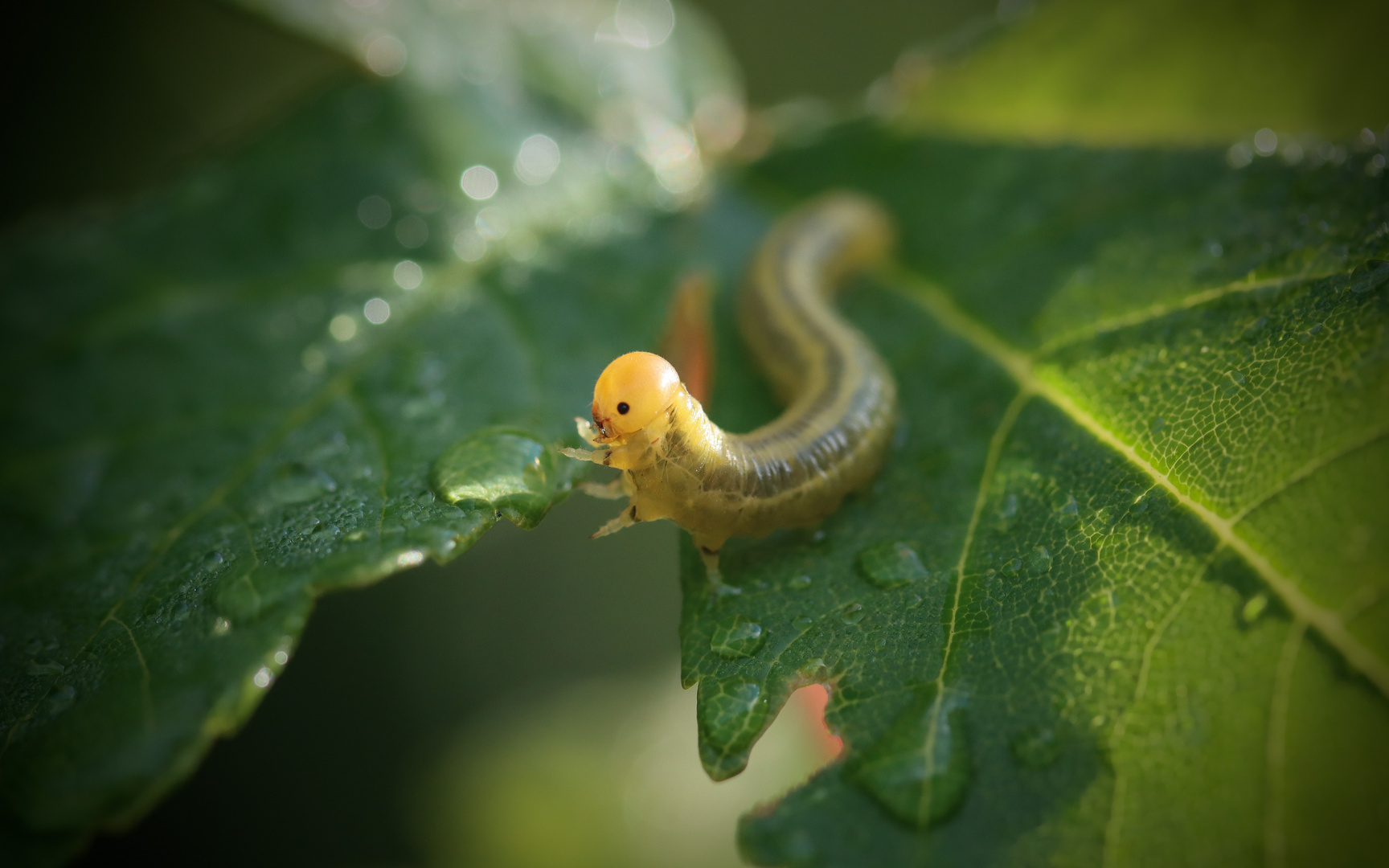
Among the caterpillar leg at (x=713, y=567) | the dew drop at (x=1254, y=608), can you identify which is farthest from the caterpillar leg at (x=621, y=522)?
the dew drop at (x=1254, y=608)

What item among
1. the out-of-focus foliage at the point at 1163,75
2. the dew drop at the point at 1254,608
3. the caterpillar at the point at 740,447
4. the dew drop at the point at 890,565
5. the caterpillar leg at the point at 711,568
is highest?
the out-of-focus foliage at the point at 1163,75

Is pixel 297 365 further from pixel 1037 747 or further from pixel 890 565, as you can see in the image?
pixel 1037 747

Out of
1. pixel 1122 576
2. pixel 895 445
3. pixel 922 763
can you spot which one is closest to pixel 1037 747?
pixel 922 763

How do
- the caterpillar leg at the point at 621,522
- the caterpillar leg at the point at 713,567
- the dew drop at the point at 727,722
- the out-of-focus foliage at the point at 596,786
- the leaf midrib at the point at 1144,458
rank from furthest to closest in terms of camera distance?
the out-of-focus foliage at the point at 596,786
the caterpillar leg at the point at 621,522
the caterpillar leg at the point at 713,567
the dew drop at the point at 727,722
the leaf midrib at the point at 1144,458

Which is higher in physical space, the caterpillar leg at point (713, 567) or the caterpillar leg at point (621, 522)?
the caterpillar leg at point (621, 522)

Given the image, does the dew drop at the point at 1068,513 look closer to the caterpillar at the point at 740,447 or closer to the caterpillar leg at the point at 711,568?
the caterpillar at the point at 740,447

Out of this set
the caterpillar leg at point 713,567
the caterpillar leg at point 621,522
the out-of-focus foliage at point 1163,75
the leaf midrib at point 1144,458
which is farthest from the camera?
the out-of-focus foliage at point 1163,75

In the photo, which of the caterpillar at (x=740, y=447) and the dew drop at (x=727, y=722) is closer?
the dew drop at (x=727, y=722)
